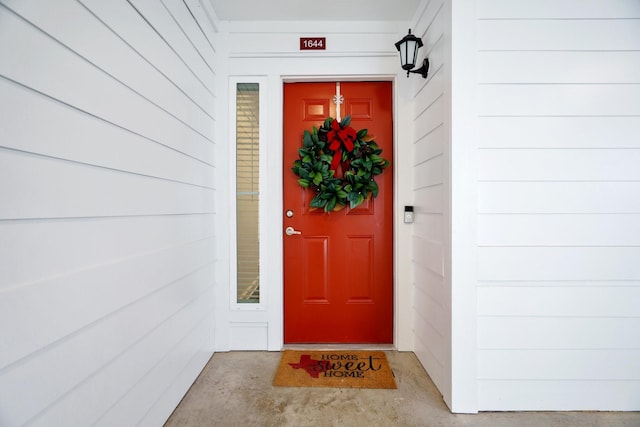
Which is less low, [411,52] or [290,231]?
[411,52]

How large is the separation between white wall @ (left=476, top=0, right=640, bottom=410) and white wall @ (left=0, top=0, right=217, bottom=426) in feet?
5.26

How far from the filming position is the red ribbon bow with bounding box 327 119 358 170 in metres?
2.14

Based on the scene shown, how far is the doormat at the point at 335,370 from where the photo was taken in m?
1.78

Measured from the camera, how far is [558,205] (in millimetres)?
1558

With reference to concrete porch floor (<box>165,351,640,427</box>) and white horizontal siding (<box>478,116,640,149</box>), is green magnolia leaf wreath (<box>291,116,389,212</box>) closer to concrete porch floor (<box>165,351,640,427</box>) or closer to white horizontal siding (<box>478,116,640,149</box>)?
white horizontal siding (<box>478,116,640,149</box>)

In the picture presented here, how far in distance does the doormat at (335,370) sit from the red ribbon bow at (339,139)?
1.36m

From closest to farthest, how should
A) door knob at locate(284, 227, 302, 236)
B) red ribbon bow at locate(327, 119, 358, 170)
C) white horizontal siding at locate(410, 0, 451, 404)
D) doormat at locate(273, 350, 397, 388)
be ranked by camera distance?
white horizontal siding at locate(410, 0, 451, 404)
doormat at locate(273, 350, 397, 388)
red ribbon bow at locate(327, 119, 358, 170)
door knob at locate(284, 227, 302, 236)

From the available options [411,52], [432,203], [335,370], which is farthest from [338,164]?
[335,370]

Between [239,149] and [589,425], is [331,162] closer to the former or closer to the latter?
[239,149]

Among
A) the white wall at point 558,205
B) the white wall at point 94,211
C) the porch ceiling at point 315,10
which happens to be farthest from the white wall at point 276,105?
the white wall at point 558,205

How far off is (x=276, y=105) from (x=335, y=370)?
1902 millimetres

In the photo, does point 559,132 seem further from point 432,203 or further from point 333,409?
point 333,409

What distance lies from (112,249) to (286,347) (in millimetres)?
1528

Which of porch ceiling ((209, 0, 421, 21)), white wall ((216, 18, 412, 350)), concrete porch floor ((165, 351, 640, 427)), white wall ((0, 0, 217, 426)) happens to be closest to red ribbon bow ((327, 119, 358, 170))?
white wall ((216, 18, 412, 350))
